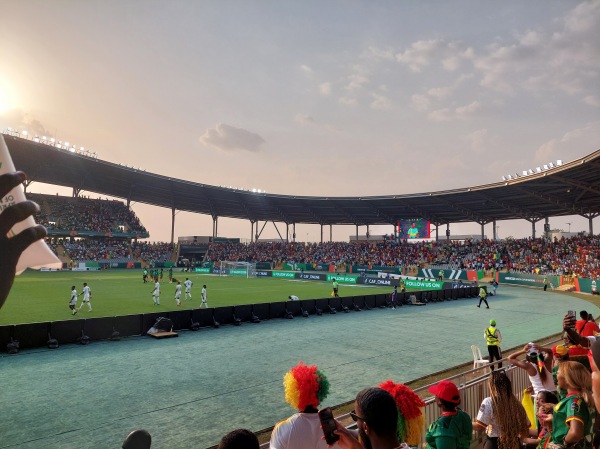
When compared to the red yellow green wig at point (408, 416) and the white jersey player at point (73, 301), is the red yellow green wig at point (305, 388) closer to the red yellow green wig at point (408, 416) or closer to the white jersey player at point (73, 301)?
the red yellow green wig at point (408, 416)

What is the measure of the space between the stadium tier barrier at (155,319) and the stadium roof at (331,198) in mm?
26288

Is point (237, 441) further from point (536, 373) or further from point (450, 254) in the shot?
point (450, 254)

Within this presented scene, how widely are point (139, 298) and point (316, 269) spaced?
3966 centimetres

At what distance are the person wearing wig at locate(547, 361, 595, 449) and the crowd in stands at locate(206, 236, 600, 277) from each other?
43831 mm

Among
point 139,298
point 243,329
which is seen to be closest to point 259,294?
point 139,298

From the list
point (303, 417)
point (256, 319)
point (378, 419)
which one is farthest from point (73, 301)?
point (378, 419)

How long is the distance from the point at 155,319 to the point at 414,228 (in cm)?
5449

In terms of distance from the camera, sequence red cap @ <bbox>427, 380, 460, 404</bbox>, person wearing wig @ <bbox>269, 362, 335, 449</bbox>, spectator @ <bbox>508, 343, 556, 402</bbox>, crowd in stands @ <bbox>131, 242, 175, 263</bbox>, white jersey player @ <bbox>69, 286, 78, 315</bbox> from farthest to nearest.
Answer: crowd in stands @ <bbox>131, 242, 175, 263</bbox>
white jersey player @ <bbox>69, 286, 78, 315</bbox>
spectator @ <bbox>508, 343, 556, 402</bbox>
red cap @ <bbox>427, 380, 460, 404</bbox>
person wearing wig @ <bbox>269, 362, 335, 449</bbox>

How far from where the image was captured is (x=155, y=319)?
17891 mm

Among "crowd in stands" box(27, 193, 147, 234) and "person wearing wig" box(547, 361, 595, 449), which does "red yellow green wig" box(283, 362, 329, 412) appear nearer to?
"person wearing wig" box(547, 361, 595, 449)

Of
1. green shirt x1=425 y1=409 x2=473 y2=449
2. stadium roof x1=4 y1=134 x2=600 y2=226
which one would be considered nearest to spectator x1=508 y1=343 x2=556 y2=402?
green shirt x1=425 y1=409 x2=473 y2=449

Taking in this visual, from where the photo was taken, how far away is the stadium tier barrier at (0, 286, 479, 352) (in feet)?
48.0

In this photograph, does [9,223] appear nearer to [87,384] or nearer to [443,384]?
[443,384]

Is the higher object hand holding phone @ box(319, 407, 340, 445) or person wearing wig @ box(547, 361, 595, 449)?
hand holding phone @ box(319, 407, 340, 445)
